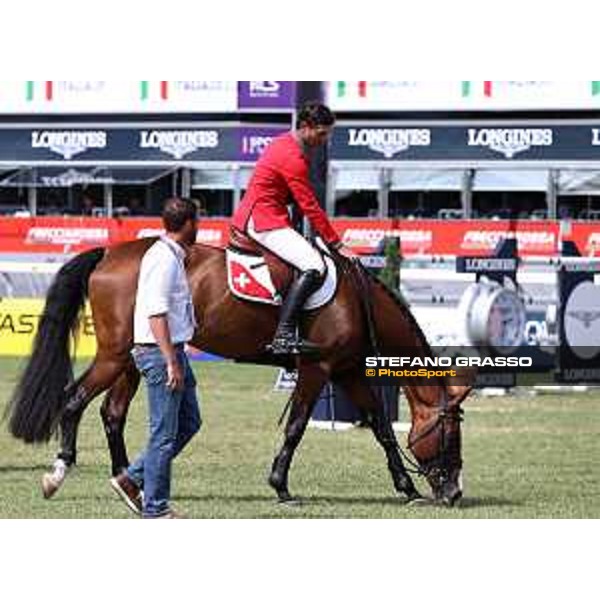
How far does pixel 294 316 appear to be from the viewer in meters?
11.7

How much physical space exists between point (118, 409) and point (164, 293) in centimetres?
225

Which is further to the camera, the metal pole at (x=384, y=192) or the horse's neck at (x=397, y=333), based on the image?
the metal pole at (x=384, y=192)

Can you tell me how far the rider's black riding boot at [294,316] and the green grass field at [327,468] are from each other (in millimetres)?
974

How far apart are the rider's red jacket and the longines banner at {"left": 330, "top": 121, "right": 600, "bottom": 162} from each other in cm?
3024

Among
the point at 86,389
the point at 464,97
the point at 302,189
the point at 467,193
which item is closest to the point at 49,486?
the point at 86,389

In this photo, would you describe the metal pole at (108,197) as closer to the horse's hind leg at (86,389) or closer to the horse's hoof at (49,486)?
the horse's hind leg at (86,389)

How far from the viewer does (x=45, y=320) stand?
12.1m

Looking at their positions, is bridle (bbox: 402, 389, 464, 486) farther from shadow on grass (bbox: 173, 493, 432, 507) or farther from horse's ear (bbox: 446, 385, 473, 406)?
shadow on grass (bbox: 173, 493, 432, 507)

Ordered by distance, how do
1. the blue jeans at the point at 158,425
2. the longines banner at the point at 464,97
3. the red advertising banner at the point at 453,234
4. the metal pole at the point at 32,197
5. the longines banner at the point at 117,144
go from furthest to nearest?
the metal pole at the point at 32,197 → the longines banner at the point at 117,144 → the longines banner at the point at 464,97 → the red advertising banner at the point at 453,234 → the blue jeans at the point at 158,425

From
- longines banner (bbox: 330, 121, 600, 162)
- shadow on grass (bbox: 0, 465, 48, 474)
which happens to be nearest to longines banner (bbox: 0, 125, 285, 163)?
longines banner (bbox: 330, 121, 600, 162)

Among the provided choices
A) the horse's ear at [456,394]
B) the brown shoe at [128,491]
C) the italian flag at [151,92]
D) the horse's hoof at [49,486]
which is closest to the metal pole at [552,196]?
the italian flag at [151,92]

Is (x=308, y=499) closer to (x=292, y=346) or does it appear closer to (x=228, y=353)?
(x=292, y=346)

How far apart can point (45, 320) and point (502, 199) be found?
1247 inches

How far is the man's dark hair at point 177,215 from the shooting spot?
9.84m
